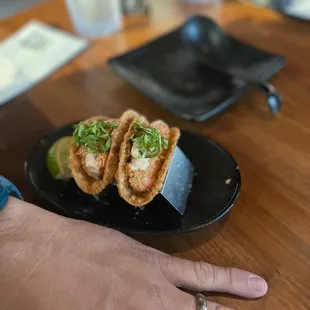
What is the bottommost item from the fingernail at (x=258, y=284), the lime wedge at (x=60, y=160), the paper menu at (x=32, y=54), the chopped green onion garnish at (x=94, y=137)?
the paper menu at (x=32, y=54)

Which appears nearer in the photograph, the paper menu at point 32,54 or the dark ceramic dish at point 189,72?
the dark ceramic dish at point 189,72

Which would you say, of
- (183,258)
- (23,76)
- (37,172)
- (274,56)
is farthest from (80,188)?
(274,56)

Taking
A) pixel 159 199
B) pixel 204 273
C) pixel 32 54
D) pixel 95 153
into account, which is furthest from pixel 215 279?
pixel 32 54

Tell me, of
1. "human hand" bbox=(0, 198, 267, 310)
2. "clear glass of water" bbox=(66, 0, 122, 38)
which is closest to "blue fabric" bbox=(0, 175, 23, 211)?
"human hand" bbox=(0, 198, 267, 310)

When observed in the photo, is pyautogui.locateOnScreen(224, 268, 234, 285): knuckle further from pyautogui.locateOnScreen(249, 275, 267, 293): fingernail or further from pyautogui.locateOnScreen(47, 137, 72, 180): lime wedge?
pyautogui.locateOnScreen(47, 137, 72, 180): lime wedge

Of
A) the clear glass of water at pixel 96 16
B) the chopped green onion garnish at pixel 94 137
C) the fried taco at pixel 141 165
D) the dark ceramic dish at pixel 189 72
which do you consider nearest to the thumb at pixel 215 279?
the fried taco at pixel 141 165

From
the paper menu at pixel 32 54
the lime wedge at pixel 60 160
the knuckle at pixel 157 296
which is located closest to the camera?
the knuckle at pixel 157 296

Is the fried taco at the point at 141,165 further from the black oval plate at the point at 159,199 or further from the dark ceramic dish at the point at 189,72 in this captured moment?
the dark ceramic dish at the point at 189,72

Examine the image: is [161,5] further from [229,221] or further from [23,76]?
[229,221]
